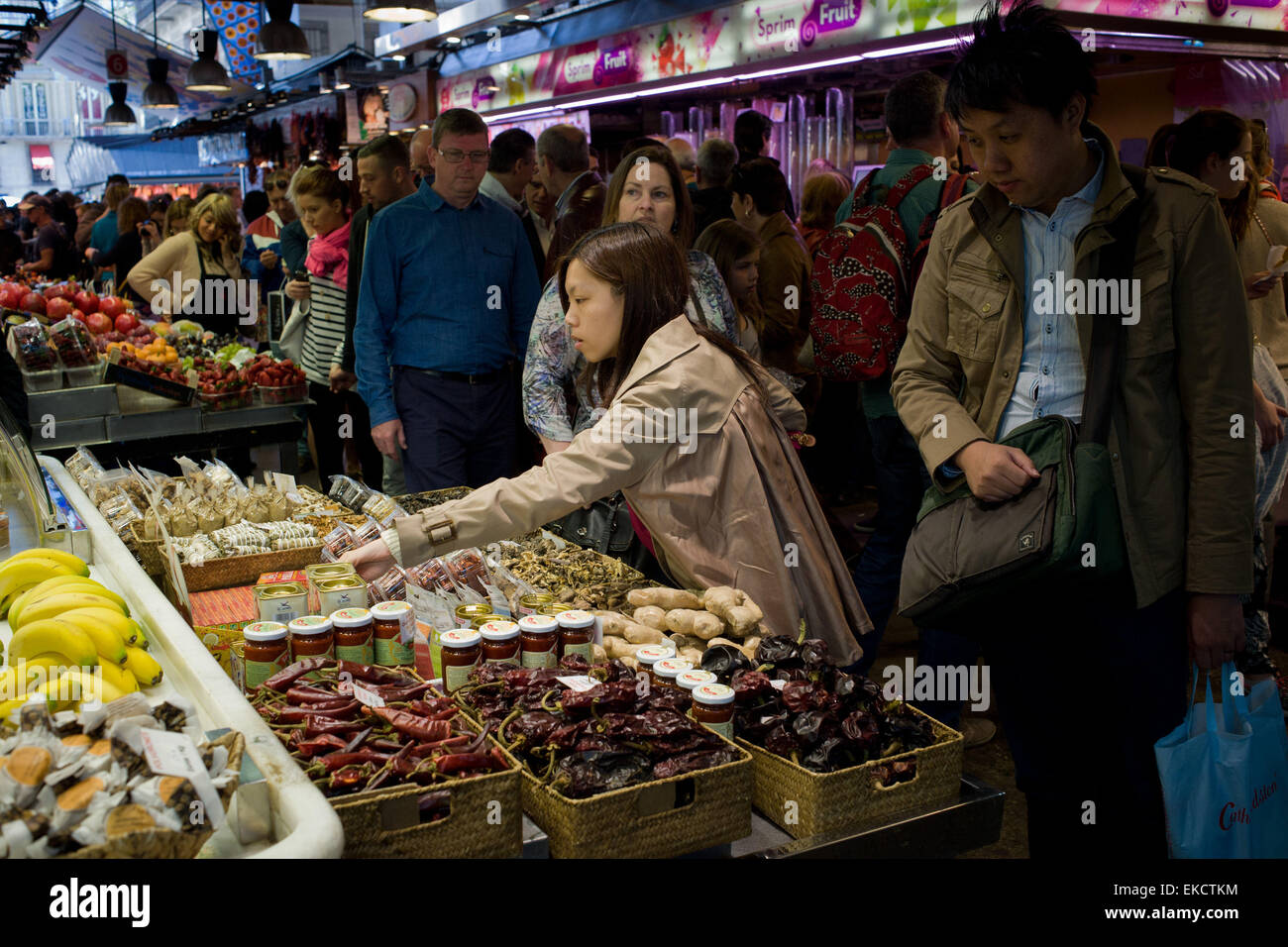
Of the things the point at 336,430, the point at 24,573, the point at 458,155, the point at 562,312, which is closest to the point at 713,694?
the point at 24,573

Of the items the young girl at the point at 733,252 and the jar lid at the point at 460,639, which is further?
the young girl at the point at 733,252

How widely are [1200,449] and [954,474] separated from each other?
482 millimetres

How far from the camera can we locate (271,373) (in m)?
5.43

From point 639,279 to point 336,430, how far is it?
13.5 feet

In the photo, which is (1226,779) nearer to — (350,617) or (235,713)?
(350,617)

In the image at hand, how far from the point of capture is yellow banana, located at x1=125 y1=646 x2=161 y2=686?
201cm

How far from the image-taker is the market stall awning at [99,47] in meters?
17.2

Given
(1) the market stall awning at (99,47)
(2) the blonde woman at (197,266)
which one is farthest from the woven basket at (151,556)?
(1) the market stall awning at (99,47)

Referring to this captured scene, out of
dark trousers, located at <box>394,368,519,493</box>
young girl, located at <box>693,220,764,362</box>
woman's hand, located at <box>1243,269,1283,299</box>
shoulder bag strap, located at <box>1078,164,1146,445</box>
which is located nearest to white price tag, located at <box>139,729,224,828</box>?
shoulder bag strap, located at <box>1078,164,1146,445</box>

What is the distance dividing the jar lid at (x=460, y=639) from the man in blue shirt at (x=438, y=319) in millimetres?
2429

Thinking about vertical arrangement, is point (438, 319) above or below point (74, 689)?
above

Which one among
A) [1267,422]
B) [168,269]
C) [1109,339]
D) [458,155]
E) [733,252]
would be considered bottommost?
[1267,422]

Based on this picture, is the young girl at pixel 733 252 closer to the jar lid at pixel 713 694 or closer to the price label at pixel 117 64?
the jar lid at pixel 713 694
